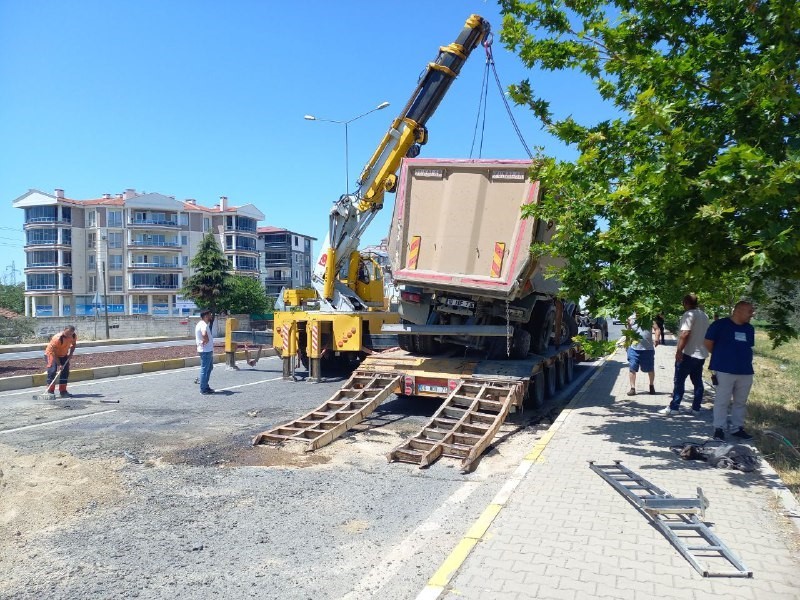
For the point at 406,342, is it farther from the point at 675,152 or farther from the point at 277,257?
the point at 277,257

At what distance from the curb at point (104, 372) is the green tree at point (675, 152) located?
11.8 metres

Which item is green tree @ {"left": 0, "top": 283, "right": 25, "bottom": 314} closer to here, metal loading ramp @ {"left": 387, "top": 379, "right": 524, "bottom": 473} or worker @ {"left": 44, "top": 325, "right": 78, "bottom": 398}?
worker @ {"left": 44, "top": 325, "right": 78, "bottom": 398}

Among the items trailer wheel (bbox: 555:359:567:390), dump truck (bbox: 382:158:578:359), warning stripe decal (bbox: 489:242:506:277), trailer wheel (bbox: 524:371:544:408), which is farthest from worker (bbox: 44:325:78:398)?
trailer wheel (bbox: 555:359:567:390)

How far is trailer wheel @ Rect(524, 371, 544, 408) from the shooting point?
10477mm

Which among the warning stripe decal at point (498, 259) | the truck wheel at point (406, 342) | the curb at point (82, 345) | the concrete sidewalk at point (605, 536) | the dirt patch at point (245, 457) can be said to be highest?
the warning stripe decal at point (498, 259)

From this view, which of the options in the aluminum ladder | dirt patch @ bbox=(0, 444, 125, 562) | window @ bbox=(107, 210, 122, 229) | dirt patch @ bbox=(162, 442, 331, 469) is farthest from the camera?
window @ bbox=(107, 210, 122, 229)

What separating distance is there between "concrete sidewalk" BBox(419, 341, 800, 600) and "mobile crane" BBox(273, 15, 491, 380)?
21.6ft

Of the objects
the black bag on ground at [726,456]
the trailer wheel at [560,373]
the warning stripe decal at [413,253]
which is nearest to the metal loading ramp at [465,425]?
the warning stripe decal at [413,253]

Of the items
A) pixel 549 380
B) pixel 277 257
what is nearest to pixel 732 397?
pixel 549 380

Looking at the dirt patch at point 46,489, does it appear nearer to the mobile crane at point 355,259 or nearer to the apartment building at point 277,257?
the mobile crane at point 355,259

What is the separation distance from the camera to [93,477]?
20.7ft

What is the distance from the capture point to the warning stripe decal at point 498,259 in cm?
893

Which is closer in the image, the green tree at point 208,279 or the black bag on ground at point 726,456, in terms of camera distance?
the black bag on ground at point 726,456

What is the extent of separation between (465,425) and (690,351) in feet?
12.5
